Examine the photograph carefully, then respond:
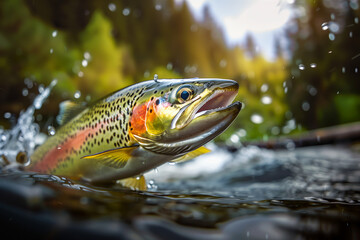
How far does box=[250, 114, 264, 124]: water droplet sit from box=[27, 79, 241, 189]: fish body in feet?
21.4

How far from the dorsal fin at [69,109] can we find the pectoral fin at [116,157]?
355 mm

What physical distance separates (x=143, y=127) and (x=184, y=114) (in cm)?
15

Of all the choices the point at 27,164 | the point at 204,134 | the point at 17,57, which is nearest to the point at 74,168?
the point at 27,164

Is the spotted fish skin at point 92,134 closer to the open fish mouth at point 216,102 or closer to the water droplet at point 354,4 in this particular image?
the open fish mouth at point 216,102

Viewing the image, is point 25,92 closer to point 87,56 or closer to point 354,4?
point 87,56

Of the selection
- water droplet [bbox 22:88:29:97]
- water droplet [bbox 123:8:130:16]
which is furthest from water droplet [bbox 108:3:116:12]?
water droplet [bbox 22:88:29:97]

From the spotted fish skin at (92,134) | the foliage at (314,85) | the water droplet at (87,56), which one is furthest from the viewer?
the foliage at (314,85)

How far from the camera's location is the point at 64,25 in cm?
593

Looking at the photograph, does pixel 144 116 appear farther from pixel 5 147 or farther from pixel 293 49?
pixel 293 49

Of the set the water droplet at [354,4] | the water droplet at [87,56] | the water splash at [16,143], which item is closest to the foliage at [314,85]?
the water droplet at [354,4]

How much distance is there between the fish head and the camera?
836 mm

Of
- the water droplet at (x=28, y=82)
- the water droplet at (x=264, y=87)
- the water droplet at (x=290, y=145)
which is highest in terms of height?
the water droplet at (x=264, y=87)

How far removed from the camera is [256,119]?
7.42 m

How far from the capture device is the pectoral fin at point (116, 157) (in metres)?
0.89
